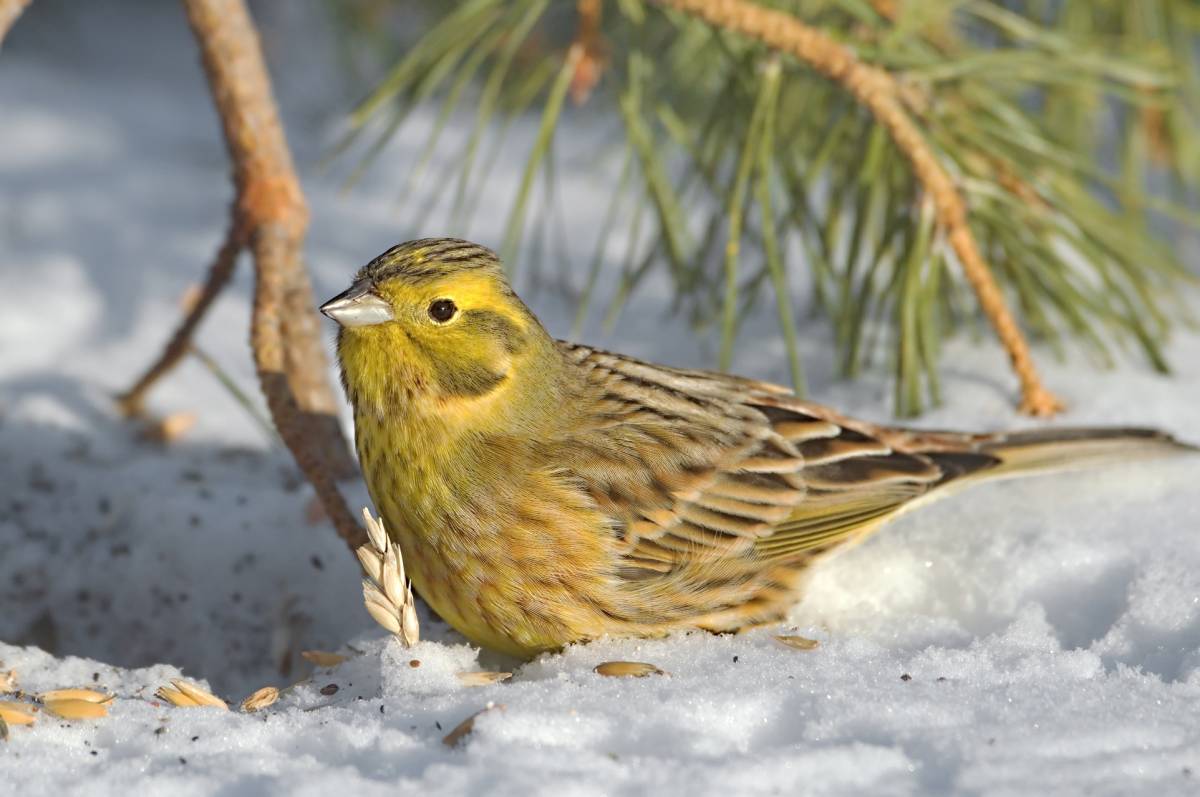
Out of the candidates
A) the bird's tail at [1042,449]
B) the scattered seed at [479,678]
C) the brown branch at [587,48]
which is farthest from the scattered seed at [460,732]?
the brown branch at [587,48]

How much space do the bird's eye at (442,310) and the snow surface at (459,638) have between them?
Result: 0.62m

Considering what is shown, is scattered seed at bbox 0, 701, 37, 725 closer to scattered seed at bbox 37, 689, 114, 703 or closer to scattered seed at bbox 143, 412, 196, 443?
scattered seed at bbox 37, 689, 114, 703

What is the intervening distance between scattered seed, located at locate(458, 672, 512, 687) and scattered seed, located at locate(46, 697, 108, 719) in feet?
1.97

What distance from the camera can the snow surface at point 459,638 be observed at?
6.49ft

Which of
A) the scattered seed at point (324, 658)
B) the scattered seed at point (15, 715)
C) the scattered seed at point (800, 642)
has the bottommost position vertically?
the scattered seed at point (324, 658)

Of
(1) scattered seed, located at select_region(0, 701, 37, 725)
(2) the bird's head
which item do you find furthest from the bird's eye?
(1) scattered seed, located at select_region(0, 701, 37, 725)

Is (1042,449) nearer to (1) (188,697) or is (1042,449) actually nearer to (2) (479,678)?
(2) (479,678)

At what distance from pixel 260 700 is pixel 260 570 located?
894mm

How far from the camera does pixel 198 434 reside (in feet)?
13.0

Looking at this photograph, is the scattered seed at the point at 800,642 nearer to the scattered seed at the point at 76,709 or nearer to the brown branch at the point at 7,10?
the scattered seed at the point at 76,709

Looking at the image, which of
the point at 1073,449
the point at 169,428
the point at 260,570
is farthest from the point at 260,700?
the point at 1073,449

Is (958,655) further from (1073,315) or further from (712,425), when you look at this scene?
(1073,315)

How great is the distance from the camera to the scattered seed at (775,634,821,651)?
2475 mm

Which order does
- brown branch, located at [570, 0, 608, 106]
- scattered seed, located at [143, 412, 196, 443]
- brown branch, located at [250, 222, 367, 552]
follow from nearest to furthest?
brown branch, located at [250, 222, 367, 552] < brown branch, located at [570, 0, 608, 106] < scattered seed, located at [143, 412, 196, 443]
